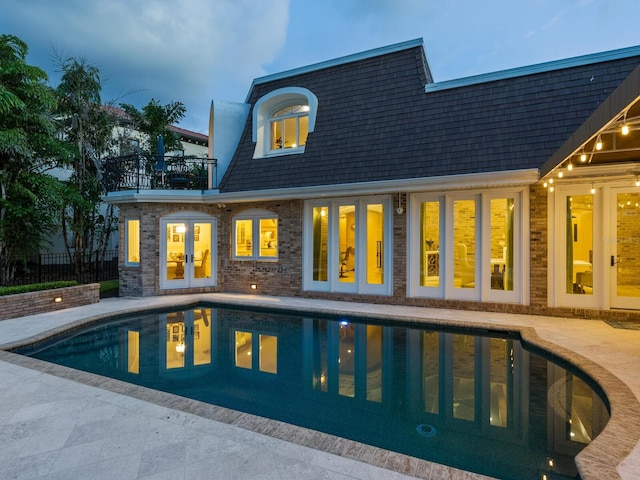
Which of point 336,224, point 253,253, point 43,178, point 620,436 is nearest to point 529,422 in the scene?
point 620,436

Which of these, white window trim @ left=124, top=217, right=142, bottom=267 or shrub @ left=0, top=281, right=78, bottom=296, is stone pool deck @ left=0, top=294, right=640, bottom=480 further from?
white window trim @ left=124, top=217, right=142, bottom=267

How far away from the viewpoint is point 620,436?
9.39 ft

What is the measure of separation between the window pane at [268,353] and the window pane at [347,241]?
3.32m

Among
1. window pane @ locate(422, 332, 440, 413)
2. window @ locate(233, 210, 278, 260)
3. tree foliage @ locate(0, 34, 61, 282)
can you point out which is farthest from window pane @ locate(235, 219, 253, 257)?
window pane @ locate(422, 332, 440, 413)

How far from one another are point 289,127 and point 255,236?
3.46 m

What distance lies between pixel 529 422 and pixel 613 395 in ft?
3.17

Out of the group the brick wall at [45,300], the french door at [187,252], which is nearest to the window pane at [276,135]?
the french door at [187,252]

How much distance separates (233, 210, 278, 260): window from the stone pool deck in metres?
6.11

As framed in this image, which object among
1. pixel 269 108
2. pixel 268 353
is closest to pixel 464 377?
pixel 268 353

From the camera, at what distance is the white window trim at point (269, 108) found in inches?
412

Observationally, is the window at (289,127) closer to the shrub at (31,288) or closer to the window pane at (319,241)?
the window pane at (319,241)

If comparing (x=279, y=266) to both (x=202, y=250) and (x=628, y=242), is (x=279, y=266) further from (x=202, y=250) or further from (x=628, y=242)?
(x=628, y=242)

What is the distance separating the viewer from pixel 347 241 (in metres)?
9.46

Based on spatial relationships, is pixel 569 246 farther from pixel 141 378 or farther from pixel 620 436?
pixel 141 378
